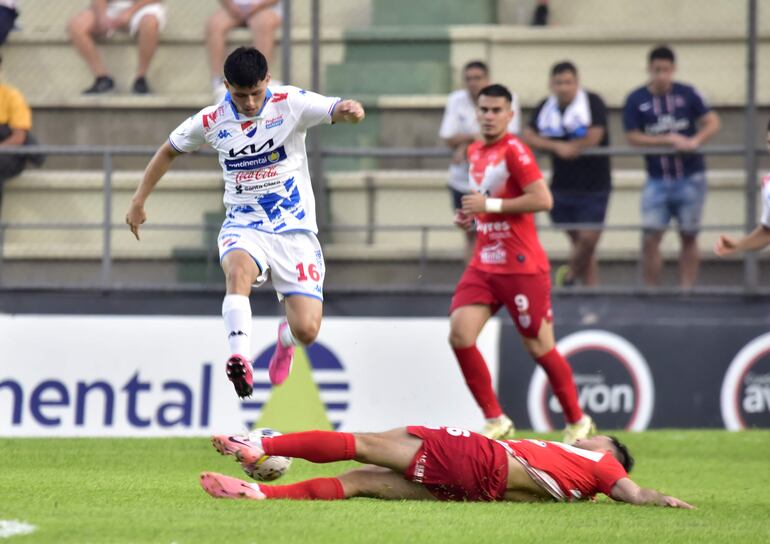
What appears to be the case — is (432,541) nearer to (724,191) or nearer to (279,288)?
(279,288)

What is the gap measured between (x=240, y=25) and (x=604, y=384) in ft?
16.2

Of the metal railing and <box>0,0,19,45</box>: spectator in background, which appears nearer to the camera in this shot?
the metal railing

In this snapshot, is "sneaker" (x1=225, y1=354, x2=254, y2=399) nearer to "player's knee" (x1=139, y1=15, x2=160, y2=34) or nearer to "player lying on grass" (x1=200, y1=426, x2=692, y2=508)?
"player lying on grass" (x1=200, y1=426, x2=692, y2=508)

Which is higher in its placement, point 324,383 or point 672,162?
point 672,162

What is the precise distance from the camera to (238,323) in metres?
8.41

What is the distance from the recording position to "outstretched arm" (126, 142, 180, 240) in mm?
9047


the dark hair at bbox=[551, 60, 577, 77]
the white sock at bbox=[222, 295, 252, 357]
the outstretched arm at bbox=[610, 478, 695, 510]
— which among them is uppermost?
the dark hair at bbox=[551, 60, 577, 77]

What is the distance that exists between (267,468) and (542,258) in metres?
4.46

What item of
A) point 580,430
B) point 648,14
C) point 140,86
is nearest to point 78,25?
point 140,86

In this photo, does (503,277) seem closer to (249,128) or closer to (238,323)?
(249,128)

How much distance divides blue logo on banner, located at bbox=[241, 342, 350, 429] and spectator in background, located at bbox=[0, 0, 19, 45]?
445 cm

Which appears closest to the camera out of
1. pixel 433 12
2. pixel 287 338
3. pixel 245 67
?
pixel 245 67

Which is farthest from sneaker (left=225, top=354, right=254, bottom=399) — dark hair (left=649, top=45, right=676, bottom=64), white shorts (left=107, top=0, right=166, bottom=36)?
white shorts (left=107, top=0, right=166, bottom=36)

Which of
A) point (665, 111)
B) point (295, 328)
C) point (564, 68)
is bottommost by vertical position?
point (295, 328)
